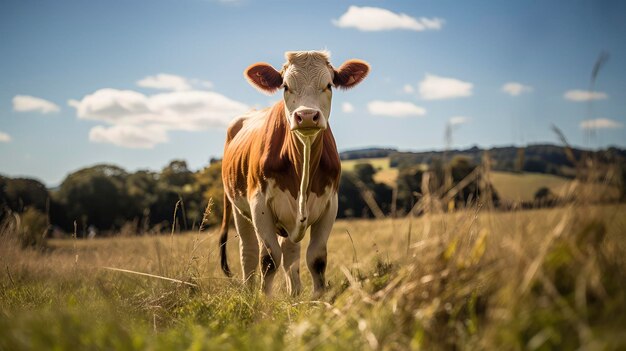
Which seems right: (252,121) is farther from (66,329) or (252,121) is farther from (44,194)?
(44,194)

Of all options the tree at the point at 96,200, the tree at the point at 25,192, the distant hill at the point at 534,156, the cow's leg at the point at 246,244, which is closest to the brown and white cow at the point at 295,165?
Answer: the cow's leg at the point at 246,244

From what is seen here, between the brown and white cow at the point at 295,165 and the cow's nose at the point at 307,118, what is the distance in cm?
5

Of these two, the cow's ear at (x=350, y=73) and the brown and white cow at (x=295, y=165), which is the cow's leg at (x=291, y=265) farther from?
the cow's ear at (x=350, y=73)

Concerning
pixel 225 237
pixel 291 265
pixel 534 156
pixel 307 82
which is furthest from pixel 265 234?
pixel 534 156

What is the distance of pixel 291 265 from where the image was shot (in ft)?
20.3

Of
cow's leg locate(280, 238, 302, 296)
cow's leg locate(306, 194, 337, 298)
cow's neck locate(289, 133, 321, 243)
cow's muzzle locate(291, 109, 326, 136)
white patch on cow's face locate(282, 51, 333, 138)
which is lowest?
cow's leg locate(280, 238, 302, 296)

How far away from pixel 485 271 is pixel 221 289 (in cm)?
288

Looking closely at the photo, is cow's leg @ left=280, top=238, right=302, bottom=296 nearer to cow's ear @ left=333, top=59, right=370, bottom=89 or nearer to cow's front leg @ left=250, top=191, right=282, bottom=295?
cow's front leg @ left=250, top=191, right=282, bottom=295

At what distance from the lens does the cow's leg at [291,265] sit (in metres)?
5.98

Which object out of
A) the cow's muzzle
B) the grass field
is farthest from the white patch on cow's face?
the grass field

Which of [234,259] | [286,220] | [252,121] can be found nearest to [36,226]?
[234,259]

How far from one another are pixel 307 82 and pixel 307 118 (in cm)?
74

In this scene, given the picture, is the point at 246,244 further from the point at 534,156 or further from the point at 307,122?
the point at 534,156

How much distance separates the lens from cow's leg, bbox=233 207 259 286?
24.2 ft
